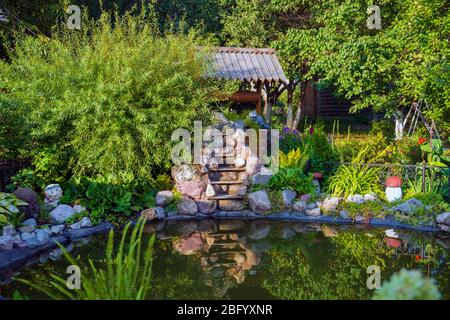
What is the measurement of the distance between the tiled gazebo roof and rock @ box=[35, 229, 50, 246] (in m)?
6.30

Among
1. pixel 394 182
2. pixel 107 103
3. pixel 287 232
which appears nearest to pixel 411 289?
pixel 287 232

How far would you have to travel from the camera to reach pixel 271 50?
13.5 meters

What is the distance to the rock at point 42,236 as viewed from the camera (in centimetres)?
650

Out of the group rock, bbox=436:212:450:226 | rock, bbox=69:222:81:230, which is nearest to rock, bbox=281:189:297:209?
rock, bbox=436:212:450:226

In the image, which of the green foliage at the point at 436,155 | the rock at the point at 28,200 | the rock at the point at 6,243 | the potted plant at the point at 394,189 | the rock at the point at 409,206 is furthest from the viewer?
the green foliage at the point at 436,155

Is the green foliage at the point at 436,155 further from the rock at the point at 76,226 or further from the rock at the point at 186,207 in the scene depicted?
the rock at the point at 76,226

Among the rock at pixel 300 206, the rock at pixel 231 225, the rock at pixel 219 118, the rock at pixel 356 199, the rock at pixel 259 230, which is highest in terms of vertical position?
the rock at pixel 219 118

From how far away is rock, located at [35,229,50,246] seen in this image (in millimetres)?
6500

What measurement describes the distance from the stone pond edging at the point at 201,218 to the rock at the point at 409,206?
23cm

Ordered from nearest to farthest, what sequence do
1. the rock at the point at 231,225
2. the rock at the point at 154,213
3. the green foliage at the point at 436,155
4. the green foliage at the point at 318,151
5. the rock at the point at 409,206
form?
the rock at the point at 231,225, the rock at the point at 409,206, the rock at the point at 154,213, the green foliage at the point at 436,155, the green foliage at the point at 318,151

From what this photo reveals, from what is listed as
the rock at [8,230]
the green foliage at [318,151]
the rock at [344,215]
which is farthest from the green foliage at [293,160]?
the rock at [8,230]

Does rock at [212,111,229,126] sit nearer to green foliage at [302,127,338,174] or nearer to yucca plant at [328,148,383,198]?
green foliage at [302,127,338,174]

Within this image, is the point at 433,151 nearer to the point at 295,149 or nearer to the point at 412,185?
the point at 412,185
